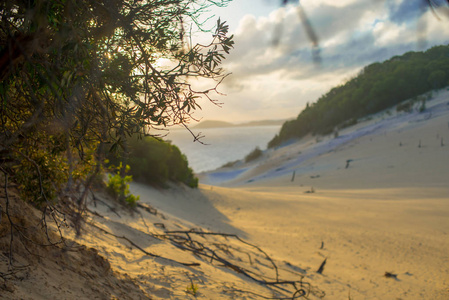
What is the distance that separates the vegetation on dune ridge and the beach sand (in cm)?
2127

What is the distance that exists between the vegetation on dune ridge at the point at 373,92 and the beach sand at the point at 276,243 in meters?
21.3

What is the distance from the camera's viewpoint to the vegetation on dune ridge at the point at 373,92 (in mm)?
35812

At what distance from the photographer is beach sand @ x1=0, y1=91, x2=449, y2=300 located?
3.44m

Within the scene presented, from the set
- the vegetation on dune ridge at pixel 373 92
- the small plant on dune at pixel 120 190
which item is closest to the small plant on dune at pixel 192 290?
the small plant on dune at pixel 120 190

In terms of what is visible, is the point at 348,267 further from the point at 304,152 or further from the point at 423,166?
the point at 304,152

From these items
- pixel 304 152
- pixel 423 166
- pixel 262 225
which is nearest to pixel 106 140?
pixel 262 225

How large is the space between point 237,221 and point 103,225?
561cm

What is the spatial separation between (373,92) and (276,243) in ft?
116

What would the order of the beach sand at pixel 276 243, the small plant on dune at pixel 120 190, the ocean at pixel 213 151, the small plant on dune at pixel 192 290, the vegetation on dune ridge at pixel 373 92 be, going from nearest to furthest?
1. the small plant on dune at pixel 192 290
2. the beach sand at pixel 276 243
3. the small plant on dune at pixel 120 190
4. the vegetation on dune ridge at pixel 373 92
5. the ocean at pixel 213 151

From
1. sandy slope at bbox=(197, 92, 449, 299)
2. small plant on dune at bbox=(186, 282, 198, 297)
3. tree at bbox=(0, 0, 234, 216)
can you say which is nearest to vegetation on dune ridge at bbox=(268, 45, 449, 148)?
sandy slope at bbox=(197, 92, 449, 299)

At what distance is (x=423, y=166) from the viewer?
17.3m

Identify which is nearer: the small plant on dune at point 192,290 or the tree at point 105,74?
the tree at point 105,74

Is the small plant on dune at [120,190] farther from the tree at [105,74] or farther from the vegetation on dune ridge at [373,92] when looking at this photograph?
the vegetation on dune ridge at [373,92]

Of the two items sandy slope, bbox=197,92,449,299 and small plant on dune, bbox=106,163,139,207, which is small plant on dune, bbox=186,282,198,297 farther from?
small plant on dune, bbox=106,163,139,207
